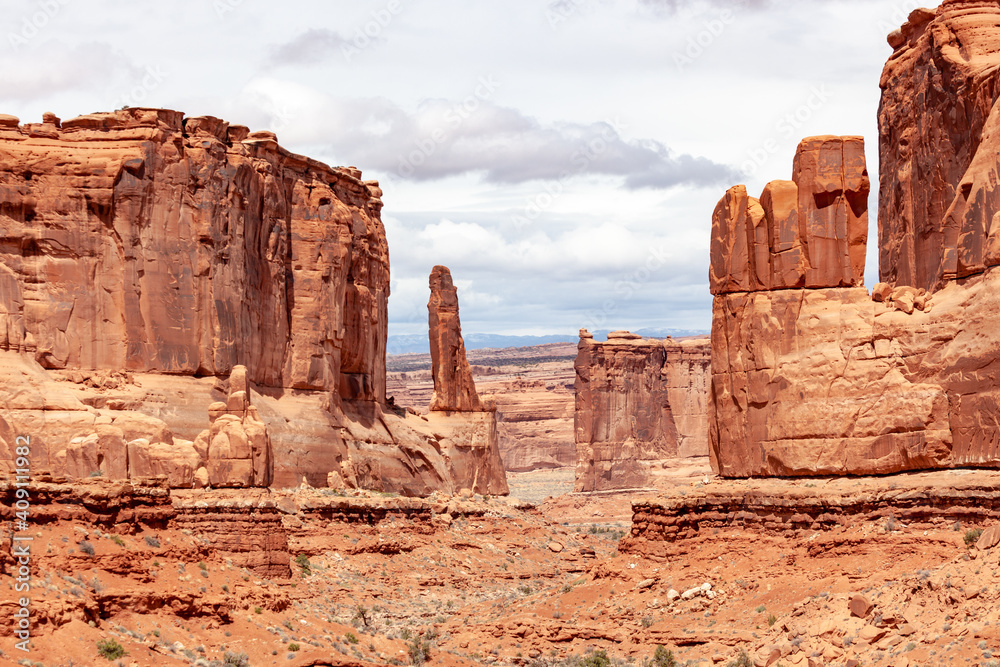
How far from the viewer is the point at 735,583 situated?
3353 cm

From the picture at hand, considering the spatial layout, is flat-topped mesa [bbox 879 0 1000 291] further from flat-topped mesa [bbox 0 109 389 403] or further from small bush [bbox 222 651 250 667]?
flat-topped mesa [bbox 0 109 389 403]

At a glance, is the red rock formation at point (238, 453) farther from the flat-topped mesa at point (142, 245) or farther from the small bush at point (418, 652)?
the small bush at point (418, 652)

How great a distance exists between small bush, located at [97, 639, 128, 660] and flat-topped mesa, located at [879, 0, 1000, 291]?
2214 cm

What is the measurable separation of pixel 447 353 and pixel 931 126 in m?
32.1

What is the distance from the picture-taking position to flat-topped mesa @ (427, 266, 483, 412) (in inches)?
2931

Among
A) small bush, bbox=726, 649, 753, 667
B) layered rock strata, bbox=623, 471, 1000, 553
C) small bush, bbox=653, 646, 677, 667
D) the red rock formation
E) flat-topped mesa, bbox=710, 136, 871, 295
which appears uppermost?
flat-topped mesa, bbox=710, 136, 871, 295

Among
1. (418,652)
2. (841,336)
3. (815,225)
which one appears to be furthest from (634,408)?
(418,652)

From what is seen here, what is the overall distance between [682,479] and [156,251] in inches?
2419

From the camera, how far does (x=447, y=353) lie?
2977 inches

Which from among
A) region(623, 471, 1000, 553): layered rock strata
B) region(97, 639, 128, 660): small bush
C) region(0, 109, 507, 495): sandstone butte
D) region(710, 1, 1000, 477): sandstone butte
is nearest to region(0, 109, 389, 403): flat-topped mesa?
region(0, 109, 507, 495): sandstone butte

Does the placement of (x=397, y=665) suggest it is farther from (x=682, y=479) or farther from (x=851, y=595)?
(x=682, y=479)

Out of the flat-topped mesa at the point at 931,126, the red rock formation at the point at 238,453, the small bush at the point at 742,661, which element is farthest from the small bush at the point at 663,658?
the red rock formation at the point at 238,453

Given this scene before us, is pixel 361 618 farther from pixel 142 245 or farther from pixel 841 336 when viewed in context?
pixel 142 245

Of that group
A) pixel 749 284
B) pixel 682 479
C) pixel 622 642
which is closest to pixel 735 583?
pixel 622 642
